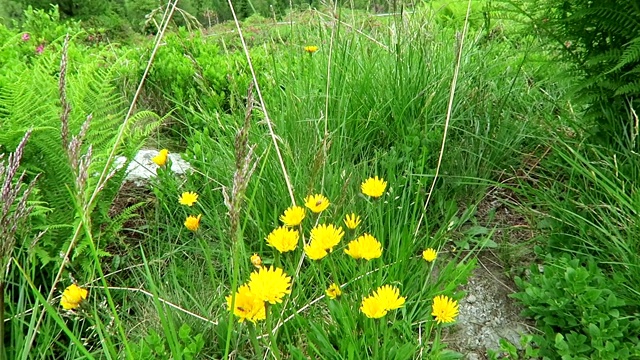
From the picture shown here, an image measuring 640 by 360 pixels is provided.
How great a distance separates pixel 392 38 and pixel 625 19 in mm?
1411

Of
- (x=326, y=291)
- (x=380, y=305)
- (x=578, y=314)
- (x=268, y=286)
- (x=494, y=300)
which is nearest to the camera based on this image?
(x=268, y=286)

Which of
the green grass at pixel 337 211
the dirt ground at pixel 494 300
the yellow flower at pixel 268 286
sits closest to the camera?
the yellow flower at pixel 268 286

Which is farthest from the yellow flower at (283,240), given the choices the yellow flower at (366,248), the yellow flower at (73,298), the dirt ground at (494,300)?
the dirt ground at (494,300)

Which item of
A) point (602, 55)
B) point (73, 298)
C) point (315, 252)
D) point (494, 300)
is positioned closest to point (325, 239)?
point (315, 252)

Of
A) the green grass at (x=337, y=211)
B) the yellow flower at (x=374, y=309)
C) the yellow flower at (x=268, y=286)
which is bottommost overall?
the green grass at (x=337, y=211)

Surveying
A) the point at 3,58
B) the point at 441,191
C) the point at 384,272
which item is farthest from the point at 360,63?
the point at 3,58

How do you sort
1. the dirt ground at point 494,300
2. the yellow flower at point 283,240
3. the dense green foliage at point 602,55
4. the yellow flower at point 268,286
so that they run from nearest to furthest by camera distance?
the yellow flower at point 268,286, the yellow flower at point 283,240, the dirt ground at point 494,300, the dense green foliage at point 602,55

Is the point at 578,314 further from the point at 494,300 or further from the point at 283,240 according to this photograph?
the point at 283,240

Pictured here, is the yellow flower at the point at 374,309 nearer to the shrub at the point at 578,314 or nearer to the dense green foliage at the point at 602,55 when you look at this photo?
the shrub at the point at 578,314

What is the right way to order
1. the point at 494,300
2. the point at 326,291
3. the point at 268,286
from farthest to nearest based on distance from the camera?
the point at 494,300
the point at 326,291
the point at 268,286

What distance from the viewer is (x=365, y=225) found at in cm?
172

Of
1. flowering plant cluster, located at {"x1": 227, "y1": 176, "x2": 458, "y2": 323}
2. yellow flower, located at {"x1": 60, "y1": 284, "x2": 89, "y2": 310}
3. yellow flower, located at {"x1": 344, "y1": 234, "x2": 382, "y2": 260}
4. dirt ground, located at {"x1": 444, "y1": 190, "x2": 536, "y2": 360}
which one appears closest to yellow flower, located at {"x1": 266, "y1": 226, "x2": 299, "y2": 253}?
flowering plant cluster, located at {"x1": 227, "y1": 176, "x2": 458, "y2": 323}

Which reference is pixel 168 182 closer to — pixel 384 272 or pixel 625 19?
pixel 384 272

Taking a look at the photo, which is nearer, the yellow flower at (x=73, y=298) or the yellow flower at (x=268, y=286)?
the yellow flower at (x=268, y=286)
